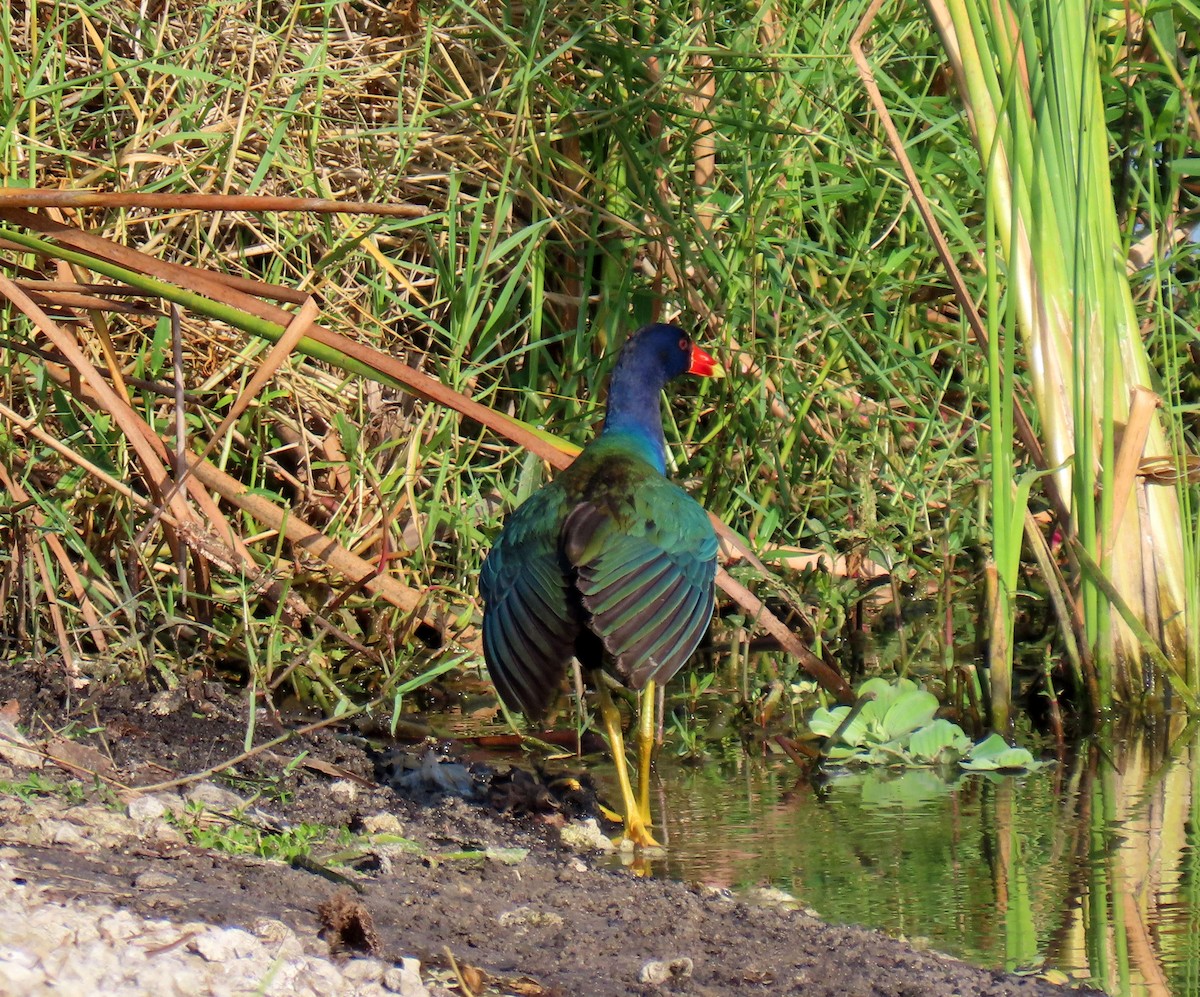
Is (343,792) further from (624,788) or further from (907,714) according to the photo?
(907,714)

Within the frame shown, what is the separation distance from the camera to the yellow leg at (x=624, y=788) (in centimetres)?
294

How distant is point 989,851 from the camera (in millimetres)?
2795

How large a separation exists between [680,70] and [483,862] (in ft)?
7.48

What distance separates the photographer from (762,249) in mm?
4172

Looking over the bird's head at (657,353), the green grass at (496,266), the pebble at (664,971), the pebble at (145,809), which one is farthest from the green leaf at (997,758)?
the pebble at (145,809)

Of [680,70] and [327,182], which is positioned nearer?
[680,70]

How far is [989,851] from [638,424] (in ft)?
4.23

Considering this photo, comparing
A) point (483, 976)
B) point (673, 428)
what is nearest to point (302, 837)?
point (483, 976)

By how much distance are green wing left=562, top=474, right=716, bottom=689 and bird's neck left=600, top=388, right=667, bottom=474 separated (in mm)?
389

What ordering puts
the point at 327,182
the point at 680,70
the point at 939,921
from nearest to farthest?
the point at 939,921
the point at 680,70
the point at 327,182

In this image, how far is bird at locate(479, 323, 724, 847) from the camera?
9.60 ft

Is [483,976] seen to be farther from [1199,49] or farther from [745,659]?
[1199,49]

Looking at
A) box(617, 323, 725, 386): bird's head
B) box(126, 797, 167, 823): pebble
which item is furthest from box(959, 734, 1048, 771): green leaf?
box(126, 797, 167, 823): pebble

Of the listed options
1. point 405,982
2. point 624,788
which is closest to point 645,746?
point 624,788
